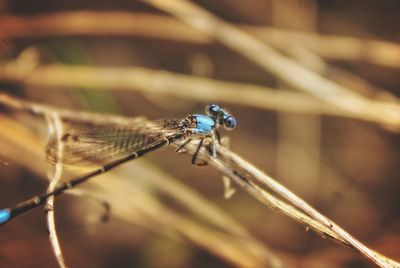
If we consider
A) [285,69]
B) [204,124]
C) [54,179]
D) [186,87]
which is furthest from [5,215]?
[285,69]

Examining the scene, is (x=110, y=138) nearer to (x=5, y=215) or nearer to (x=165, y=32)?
(x=5, y=215)

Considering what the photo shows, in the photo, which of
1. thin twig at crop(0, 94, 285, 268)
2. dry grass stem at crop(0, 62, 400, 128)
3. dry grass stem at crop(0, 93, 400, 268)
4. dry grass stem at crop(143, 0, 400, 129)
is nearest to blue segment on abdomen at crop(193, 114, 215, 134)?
dry grass stem at crop(0, 93, 400, 268)

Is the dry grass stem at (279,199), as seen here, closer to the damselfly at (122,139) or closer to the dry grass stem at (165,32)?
the damselfly at (122,139)

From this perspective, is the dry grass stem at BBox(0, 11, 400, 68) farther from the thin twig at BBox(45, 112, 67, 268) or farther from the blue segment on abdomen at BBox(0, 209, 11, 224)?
the blue segment on abdomen at BBox(0, 209, 11, 224)

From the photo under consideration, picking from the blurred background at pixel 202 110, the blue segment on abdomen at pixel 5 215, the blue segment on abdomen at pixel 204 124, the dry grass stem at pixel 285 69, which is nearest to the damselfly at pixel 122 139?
the blue segment on abdomen at pixel 204 124

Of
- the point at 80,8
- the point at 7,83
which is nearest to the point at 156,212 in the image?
the point at 7,83
